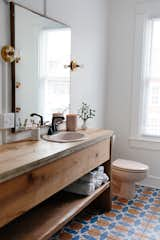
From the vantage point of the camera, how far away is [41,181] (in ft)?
5.57

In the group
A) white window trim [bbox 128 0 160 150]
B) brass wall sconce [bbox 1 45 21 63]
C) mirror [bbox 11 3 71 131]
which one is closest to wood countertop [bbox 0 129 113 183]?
mirror [bbox 11 3 71 131]

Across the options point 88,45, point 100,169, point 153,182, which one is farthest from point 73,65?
point 153,182

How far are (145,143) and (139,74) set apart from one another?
35.5 inches

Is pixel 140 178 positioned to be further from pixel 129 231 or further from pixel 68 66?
pixel 68 66

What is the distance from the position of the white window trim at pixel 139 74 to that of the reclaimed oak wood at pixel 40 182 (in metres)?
1.31

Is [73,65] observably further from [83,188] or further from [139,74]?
[83,188]

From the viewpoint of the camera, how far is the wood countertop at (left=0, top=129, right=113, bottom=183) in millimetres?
1452

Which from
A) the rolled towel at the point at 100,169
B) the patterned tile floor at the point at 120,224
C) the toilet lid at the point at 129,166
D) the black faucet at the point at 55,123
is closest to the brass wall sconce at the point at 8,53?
the black faucet at the point at 55,123

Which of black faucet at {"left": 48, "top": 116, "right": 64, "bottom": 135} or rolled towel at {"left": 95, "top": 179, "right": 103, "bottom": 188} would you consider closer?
Result: black faucet at {"left": 48, "top": 116, "right": 64, "bottom": 135}

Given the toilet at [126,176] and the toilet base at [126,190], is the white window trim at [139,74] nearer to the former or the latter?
the toilet at [126,176]

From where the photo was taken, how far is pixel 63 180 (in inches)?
76.5

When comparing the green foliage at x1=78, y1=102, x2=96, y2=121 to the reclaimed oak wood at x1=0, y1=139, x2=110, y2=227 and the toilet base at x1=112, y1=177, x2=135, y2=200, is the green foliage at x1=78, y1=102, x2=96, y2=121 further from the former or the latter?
the toilet base at x1=112, y1=177, x2=135, y2=200

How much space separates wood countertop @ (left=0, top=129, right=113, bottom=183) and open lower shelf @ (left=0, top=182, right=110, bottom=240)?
1.64 feet

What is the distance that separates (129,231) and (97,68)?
1.93m
